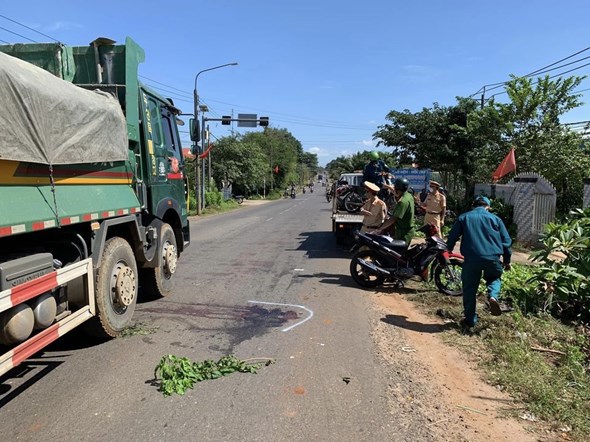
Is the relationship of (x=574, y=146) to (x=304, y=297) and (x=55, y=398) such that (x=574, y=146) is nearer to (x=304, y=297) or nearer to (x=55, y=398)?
(x=304, y=297)

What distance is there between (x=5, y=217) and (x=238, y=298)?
401cm

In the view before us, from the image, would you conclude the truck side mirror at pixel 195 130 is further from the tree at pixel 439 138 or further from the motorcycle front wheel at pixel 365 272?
the tree at pixel 439 138

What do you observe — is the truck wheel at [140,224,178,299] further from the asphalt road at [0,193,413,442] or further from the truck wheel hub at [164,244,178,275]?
the asphalt road at [0,193,413,442]

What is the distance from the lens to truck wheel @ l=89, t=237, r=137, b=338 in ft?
15.0

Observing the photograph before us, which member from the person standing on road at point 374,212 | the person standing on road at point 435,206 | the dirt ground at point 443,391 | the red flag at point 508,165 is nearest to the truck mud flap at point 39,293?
the dirt ground at point 443,391

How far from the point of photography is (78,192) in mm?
4207

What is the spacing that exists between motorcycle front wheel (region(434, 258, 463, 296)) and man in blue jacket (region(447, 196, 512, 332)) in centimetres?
146

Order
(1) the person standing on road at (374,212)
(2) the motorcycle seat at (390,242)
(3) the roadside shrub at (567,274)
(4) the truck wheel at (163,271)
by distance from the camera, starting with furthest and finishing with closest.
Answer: (1) the person standing on road at (374,212) < (2) the motorcycle seat at (390,242) < (4) the truck wheel at (163,271) < (3) the roadside shrub at (567,274)

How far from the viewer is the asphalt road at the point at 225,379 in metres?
3.19

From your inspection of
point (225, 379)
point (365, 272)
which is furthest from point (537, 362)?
point (365, 272)

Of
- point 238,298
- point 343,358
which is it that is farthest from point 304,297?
point 343,358

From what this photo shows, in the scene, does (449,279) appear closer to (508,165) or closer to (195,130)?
(195,130)

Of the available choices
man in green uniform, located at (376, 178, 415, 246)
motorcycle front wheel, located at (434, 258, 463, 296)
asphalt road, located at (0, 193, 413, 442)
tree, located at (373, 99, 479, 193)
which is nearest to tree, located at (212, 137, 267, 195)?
tree, located at (373, 99, 479, 193)

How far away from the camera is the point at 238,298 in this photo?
6770 mm
